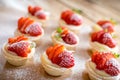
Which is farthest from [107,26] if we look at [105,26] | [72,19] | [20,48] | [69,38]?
[20,48]

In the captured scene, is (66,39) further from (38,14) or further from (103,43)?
(38,14)

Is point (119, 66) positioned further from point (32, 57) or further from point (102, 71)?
point (32, 57)

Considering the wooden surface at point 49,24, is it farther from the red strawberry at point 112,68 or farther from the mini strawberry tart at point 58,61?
the red strawberry at point 112,68

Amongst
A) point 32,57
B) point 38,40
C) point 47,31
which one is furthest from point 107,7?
point 32,57

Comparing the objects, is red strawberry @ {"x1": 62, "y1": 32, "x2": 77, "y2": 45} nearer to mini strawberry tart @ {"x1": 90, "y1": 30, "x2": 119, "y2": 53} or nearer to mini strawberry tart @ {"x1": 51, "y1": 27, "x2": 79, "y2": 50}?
mini strawberry tart @ {"x1": 51, "y1": 27, "x2": 79, "y2": 50}

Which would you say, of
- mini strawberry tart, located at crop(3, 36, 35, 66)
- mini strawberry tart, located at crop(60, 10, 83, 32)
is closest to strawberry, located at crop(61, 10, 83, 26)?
mini strawberry tart, located at crop(60, 10, 83, 32)

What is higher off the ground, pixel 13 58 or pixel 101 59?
pixel 101 59
